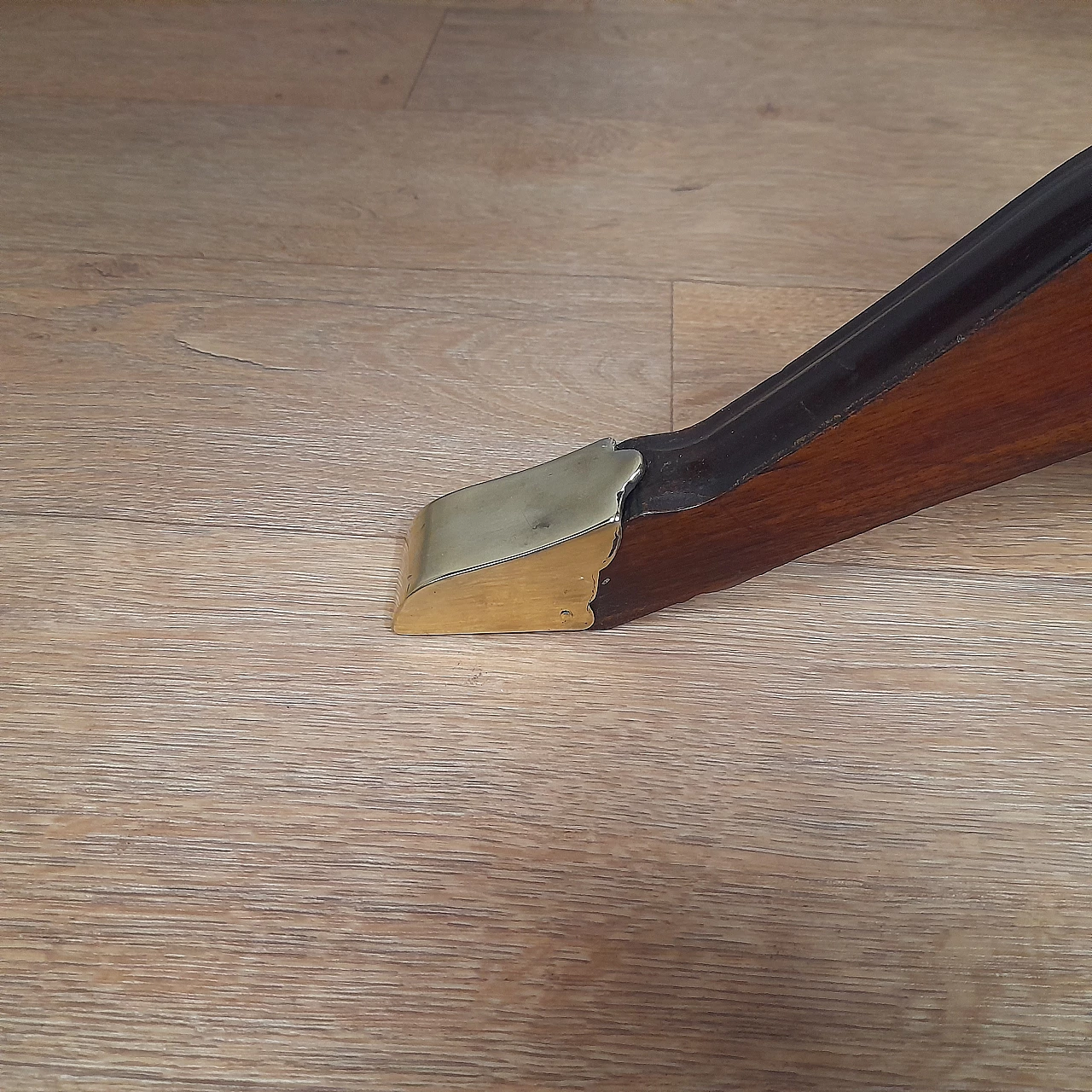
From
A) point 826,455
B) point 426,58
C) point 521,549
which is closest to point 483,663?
point 521,549

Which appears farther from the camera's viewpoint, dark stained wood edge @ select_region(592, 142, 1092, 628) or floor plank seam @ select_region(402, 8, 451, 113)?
floor plank seam @ select_region(402, 8, 451, 113)

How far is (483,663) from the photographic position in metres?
0.45

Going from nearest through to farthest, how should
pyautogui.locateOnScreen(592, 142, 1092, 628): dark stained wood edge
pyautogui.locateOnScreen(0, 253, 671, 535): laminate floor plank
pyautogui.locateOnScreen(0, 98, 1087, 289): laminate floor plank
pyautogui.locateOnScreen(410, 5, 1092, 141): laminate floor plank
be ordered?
pyautogui.locateOnScreen(592, 142, 1092, 628): dark stained wood edge < pyautogui.locateOnScreen(0, 253, 671, 535): laminate floor plank < pyautogui.locateOnScreen(0, 98, 1087, 289): laminate floor plank < pyautogui.locateOnScreen(410, 5, 1092, 141): laminate floor plank

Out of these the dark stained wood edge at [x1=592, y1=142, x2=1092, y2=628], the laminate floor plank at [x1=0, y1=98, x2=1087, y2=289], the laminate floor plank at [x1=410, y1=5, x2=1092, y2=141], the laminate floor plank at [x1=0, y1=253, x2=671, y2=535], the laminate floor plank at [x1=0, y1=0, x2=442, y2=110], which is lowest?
the laminate floor plank at [x1=0, y1=253, x2=671, y2=535]

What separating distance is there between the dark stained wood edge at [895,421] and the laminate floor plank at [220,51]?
1.67ft

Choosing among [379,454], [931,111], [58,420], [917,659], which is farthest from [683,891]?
[931,111]

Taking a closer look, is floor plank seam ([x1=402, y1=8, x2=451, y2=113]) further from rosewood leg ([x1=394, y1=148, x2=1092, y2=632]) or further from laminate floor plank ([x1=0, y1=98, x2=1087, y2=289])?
rosewood leg ([x1=394, y1=148, x2=1092, y2=632])

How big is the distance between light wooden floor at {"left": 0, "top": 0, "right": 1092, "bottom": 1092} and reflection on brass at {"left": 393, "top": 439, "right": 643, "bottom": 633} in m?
0.02

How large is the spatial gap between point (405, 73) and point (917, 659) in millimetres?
624

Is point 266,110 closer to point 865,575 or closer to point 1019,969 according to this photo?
point 865,575

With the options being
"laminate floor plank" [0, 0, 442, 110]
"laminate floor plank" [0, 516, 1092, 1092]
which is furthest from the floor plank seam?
"laminate floor plank" [0, 516, 1092, 1092]

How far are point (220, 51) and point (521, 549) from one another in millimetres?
633

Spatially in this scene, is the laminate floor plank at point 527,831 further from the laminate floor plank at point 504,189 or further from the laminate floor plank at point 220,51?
the laminate floor plank at point 220,51

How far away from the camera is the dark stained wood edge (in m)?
0.34
